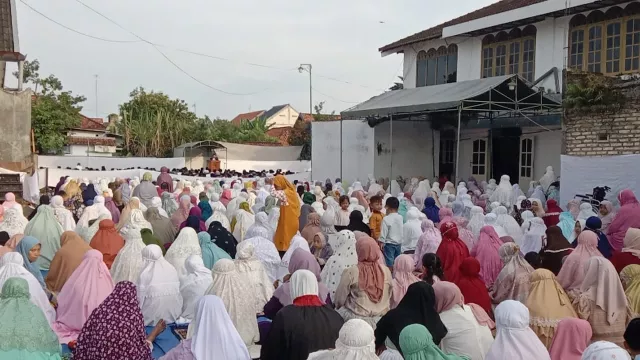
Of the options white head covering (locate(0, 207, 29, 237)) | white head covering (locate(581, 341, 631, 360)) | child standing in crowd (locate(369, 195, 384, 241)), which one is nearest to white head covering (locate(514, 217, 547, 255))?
child standing in crowd (locate(369, 195, 384, 241))

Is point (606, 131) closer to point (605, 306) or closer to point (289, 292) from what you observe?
point (605, 306)

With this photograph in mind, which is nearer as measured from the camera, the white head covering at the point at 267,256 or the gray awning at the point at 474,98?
the white head covering at the point at 267,256

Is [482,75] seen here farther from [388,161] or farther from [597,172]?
[597,172]

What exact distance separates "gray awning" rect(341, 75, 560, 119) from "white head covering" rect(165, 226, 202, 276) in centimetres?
730

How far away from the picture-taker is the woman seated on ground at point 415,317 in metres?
3.96

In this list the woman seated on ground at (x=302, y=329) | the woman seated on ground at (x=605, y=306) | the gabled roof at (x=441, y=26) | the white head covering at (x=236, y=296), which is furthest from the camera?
the gabled roof at (x=441, y=26)

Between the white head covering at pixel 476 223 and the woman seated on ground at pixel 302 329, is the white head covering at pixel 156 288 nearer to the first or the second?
the woman seated on ground at pixel 302 329

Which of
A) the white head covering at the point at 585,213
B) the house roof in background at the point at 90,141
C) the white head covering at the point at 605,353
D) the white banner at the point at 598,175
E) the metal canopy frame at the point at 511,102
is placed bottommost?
the white head covering at the point at 605,353

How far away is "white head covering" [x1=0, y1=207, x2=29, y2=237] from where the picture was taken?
8359mm

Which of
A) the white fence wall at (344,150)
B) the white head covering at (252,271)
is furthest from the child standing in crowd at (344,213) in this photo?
the white fence wall at (344,150)

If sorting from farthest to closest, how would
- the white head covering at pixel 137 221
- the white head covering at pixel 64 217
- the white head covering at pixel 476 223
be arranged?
the white head covering at pixel 64 217
the white head covering at pixel 476 223
the white head covering at pixel 137 221

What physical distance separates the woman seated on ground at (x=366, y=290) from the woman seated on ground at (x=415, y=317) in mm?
731

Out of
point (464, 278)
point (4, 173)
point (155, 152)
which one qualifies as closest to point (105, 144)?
point (155, 152)

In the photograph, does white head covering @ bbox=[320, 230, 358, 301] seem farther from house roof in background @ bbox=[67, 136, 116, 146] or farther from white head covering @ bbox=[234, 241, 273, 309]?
house roof in background @ bbox=[67, 136, 116, 146]
